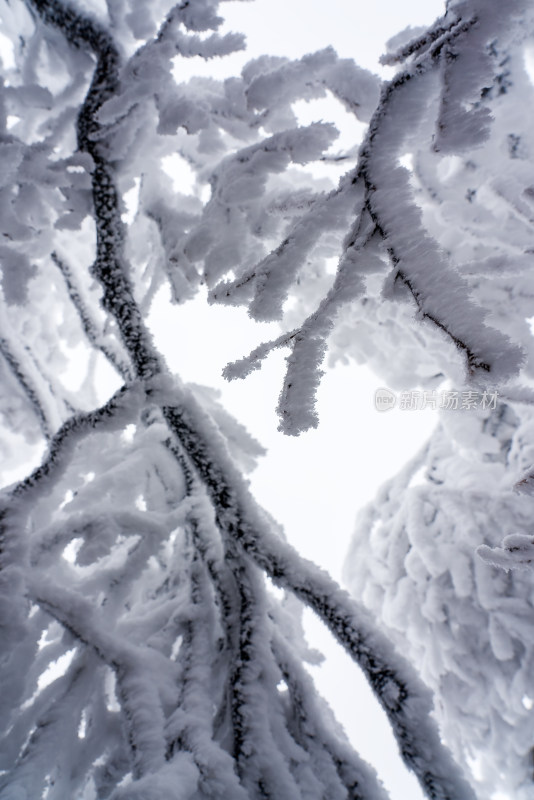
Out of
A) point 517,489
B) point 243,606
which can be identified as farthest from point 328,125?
point 243,606

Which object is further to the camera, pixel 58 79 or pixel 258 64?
pixel 58 79

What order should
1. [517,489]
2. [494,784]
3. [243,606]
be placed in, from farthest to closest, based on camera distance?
[494,784], [243,606], [517,489]

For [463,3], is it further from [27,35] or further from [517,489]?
[27,35]

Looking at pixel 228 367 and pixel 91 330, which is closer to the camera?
pixel 228 367

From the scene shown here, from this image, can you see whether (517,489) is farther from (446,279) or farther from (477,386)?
(446,279)

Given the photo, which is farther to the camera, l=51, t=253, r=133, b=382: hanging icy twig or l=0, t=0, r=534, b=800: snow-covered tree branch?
l=51, t=253, r=133, b=382: hanging icy twig

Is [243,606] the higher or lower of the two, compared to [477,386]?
lower

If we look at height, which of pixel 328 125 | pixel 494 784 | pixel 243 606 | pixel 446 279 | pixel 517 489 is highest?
pixel 328 125

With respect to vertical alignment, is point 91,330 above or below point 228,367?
below

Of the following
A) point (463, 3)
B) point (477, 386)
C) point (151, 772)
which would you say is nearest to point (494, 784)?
→ point (151, 772)

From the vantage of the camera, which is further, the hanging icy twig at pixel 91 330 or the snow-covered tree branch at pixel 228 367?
the hanging icy twig at pixel 91 330

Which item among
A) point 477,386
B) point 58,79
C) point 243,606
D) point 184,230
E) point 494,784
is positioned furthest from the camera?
point 494,784
